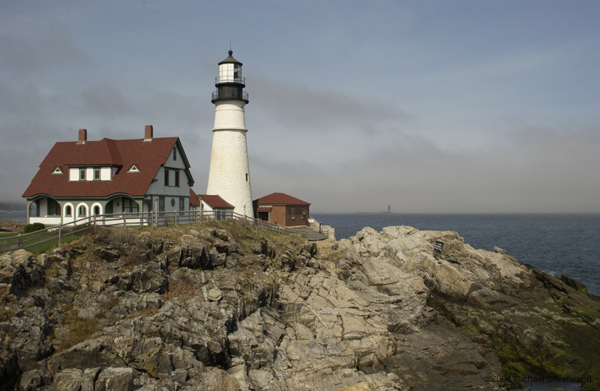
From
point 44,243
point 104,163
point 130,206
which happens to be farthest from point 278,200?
point 44,243

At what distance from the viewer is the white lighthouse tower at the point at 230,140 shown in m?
36.3

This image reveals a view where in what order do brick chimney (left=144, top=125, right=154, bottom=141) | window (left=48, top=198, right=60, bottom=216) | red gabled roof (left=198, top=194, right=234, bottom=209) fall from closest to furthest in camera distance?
window (left=48, top=198, right=60, bottom=216)
brick chimney (left=144, top=125, right=154, bottom=141)
red gabled roof (left=198, top=194, right=234, bottom=209)

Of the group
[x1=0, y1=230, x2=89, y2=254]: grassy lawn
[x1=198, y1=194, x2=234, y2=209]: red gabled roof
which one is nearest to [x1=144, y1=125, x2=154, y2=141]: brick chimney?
[x1=198, y1=194, x2=234, y2=209]: red gabled roof

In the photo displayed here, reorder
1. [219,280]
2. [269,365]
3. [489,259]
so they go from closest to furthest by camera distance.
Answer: [269,365], [219,280], [489,259]

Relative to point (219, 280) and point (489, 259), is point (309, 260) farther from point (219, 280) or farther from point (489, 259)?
point (489, 259)

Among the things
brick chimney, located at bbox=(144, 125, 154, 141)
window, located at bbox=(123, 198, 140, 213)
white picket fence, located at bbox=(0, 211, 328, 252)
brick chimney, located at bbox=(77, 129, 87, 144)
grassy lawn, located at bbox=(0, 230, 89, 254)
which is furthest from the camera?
brick chimney, located at bbox=(144, 125, 154, 141)

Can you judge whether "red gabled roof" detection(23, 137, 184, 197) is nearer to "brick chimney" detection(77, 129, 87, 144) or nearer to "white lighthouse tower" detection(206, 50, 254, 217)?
"brick chimney" detection(77, 129, 87, 144)

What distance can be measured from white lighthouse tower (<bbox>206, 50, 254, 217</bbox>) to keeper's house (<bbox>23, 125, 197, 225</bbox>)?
3954 mm

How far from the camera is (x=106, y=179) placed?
30844 millimetres

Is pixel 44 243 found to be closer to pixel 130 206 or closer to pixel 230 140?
pixel 130 206

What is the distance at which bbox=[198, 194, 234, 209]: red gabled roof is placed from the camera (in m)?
35.2

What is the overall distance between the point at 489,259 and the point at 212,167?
2269cm

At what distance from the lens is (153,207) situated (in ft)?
99.9

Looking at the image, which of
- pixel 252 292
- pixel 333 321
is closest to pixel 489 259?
pixel 333 321
